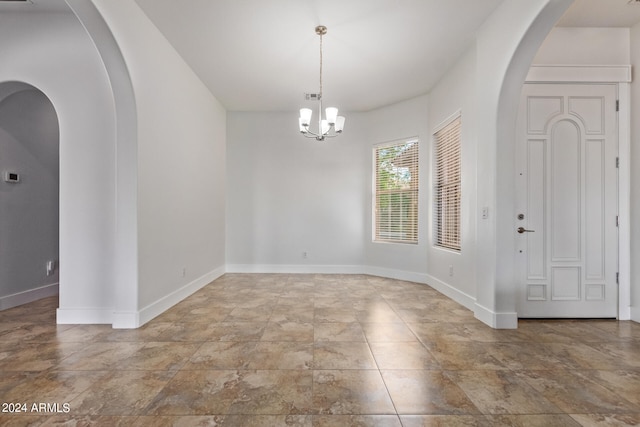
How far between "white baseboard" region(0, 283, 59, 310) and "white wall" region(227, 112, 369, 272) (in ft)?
8.40

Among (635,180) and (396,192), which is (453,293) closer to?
(396,192)

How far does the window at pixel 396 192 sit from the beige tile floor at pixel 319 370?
82.3 inches

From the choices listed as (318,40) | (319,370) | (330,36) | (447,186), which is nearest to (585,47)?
(447,186)

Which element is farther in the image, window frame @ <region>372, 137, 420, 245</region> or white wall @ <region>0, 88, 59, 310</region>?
window frame @ <region>372, 137, 420, 245</region>

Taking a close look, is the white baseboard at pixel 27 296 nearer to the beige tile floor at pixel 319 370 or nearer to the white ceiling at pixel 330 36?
the beige tile floor at pixel 319 370

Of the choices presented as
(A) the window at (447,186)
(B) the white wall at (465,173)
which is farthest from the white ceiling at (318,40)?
(A) the window at (447,186)

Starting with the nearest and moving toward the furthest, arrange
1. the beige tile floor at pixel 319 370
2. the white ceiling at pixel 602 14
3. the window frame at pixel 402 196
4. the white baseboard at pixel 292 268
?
1. the beige tile floor at pixel 319 370
2. the white ceiling at pixel 602 14
3. the window frame at pixel 402 196
4. the white baseboard at pixel 292 268

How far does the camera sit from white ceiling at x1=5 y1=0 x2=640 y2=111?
292 centimetres

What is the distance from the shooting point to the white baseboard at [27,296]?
3521mm

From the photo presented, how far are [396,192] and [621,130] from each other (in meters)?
2.92

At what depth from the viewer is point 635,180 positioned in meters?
3.12

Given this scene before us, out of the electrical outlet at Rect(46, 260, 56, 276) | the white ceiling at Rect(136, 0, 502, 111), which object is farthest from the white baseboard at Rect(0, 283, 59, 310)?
the white ceiling at Rect(136, 0, 502, 111)

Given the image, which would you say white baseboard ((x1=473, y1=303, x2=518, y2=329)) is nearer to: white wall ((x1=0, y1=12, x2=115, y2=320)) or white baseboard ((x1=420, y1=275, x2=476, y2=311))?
white baseboard ((x1=420, y1=275, x2=476, y2=311))

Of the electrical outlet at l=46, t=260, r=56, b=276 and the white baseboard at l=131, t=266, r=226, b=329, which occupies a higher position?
the electrical outlet at l=46, t=260, r=56, b=276
